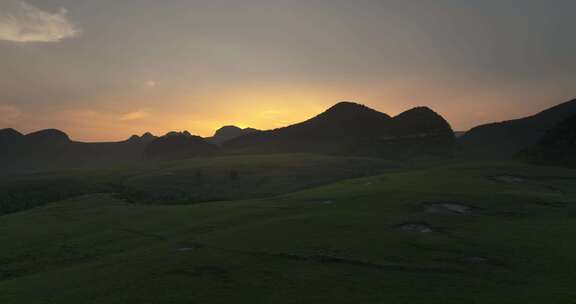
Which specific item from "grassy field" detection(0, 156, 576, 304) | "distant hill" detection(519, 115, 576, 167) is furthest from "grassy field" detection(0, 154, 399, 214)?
"distant hill" detection(519, 115, 576, 167)

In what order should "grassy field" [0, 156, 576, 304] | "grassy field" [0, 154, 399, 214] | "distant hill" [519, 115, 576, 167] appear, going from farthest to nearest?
"distant hill" [519, 115, 576, 167], "grassy field" [0, 154, 399, 214], "grassy field" [0, 156, 576, 304]

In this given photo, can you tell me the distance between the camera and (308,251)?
3469cm

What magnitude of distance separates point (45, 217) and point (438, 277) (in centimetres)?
5473

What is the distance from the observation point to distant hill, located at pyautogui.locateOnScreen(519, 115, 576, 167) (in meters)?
154

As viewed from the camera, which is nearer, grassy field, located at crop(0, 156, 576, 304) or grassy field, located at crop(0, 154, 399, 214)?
grassy field, located at crop(0, 156, 576, 304)

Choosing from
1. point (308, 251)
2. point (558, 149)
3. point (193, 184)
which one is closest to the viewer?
point (308, 251)

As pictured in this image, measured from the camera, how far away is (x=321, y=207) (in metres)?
56.5

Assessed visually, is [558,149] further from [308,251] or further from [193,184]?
[308,251]

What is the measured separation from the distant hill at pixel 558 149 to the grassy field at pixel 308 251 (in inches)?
4380

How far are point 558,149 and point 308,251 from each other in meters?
168

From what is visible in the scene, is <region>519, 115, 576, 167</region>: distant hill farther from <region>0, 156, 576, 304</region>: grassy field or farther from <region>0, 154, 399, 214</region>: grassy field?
<region>0, 156, 576, 304</region>: grassy field

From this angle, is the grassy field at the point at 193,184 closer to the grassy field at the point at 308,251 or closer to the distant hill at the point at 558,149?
the grassy field at the point at 308,251

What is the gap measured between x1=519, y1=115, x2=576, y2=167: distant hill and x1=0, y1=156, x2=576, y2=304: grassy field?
111 m

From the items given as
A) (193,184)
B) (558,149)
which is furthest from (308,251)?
(558,149)
